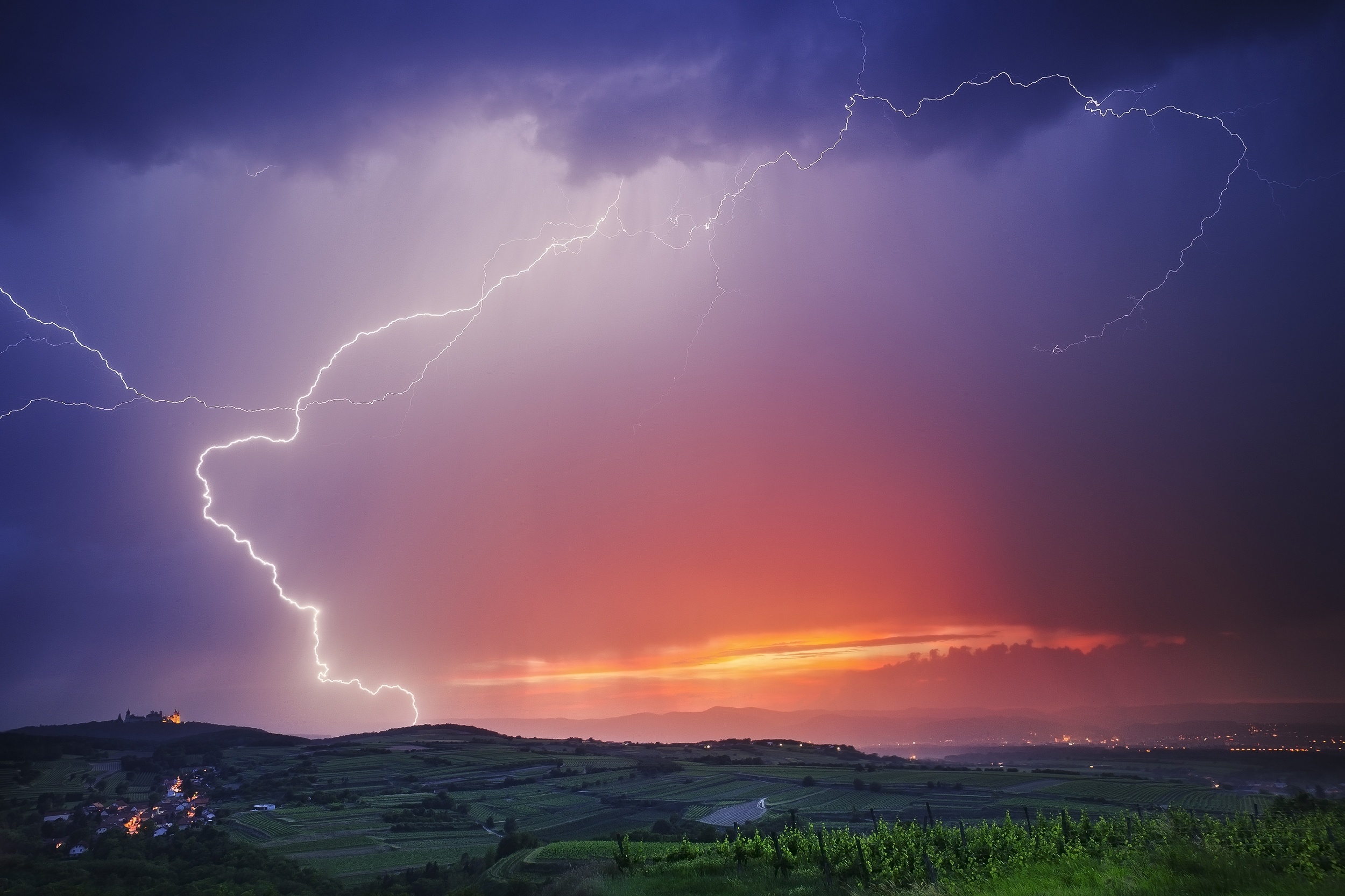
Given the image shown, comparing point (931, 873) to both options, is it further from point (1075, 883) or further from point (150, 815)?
point (150, 815)

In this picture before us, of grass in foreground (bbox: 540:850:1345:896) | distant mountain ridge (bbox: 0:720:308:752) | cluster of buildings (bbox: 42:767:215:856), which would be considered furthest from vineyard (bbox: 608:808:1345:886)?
distant mountain ridge (bbox: 0:720:308:752)

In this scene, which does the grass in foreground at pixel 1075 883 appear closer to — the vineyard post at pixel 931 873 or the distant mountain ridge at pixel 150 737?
the vineyard post at pixel 931 873

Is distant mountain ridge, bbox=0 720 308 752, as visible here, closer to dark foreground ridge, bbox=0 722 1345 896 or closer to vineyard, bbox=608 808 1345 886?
dark foreground ridge, bbox=0 722 1345 896

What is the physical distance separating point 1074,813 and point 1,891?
A: 7153 centimetres

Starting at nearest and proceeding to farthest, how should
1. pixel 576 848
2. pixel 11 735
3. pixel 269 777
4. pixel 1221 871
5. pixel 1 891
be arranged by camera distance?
pixel 1221 871, pixel 1 891, pixel 576 848, pixel 269 777, pixel 11 735

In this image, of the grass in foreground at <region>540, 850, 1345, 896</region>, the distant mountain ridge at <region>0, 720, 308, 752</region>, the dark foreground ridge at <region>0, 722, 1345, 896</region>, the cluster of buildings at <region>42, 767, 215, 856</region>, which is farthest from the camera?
the distant mountain ridge at <region>0, 720, 308, 752</region>

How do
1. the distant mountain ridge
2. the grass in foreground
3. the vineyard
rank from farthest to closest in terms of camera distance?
the distant mountain ridge
the vineyard
the grass in foreground

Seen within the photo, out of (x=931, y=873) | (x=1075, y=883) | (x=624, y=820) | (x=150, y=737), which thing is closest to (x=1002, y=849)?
(x=931, y=873)

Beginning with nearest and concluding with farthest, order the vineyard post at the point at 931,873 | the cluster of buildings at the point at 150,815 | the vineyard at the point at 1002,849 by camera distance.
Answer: the vineyard at the point at 1002,849 < the vineyard post at the point at 931,873 < the cluster of buildings at the point at 150,815

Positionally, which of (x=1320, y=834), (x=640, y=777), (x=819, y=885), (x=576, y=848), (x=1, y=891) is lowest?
(x=640, y=777)

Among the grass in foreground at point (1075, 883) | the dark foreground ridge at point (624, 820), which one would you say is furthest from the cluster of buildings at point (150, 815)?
the grass in foreground at point (1075, 883)

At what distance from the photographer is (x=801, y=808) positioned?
206ft

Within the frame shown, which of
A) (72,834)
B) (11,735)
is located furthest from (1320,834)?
(11,735)

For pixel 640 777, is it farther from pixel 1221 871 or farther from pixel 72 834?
pixel 1221 871
